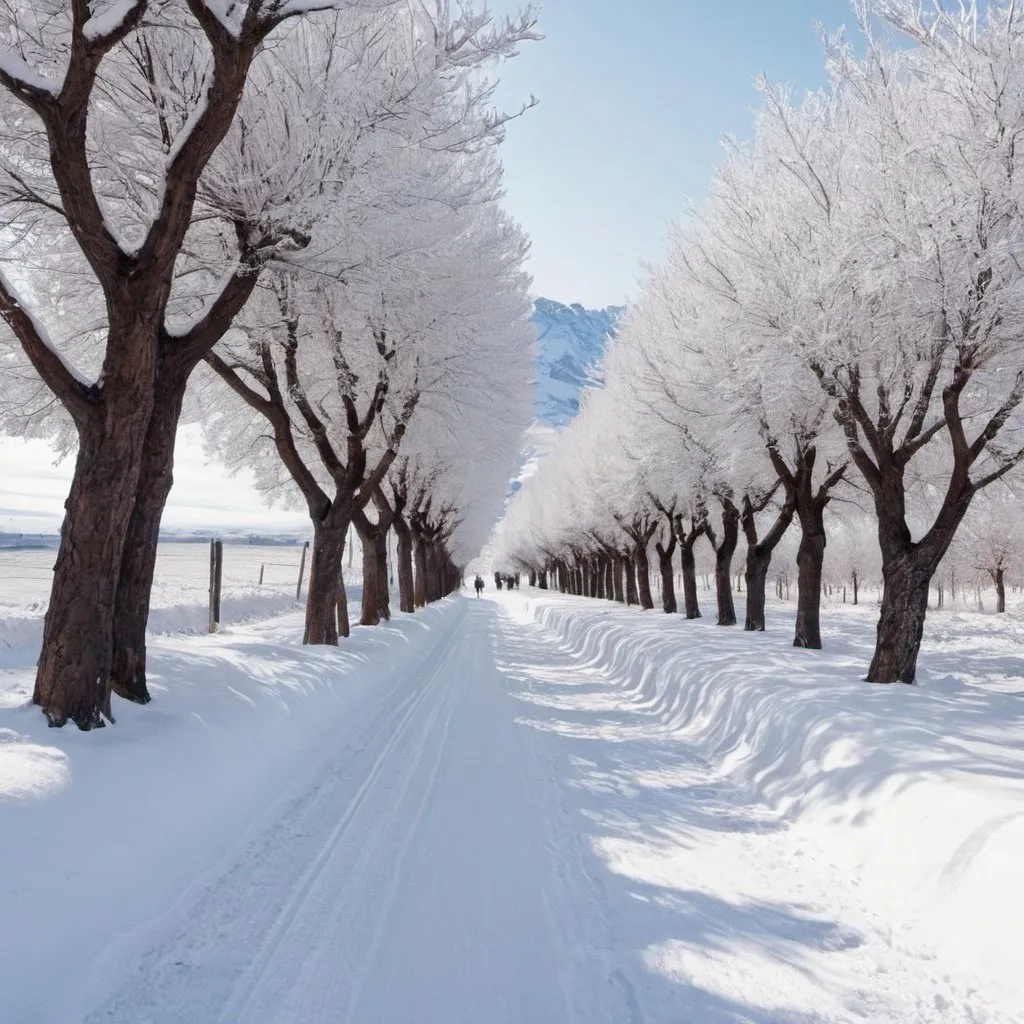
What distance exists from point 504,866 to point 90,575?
3590 mm

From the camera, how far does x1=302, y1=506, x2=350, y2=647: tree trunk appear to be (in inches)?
514

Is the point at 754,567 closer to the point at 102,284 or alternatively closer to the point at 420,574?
the point at 102,284

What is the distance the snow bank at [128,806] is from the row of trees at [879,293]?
25.3 feet

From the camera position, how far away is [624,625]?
66.2 feet

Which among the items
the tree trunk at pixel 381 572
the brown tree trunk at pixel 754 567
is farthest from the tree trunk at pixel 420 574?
the brown tree trunk at pixel 754 567

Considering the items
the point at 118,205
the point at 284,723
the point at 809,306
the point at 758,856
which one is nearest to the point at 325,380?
the point at 118,205

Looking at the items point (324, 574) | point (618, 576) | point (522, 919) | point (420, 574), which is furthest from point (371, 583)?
point (618, 576)

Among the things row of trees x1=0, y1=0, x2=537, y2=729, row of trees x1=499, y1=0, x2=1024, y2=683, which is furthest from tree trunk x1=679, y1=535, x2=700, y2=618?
row of trees x1=0, y1=0, x2=537, y2=729

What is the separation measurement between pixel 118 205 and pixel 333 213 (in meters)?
2.41

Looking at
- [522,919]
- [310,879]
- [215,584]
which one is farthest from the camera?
[215,584]

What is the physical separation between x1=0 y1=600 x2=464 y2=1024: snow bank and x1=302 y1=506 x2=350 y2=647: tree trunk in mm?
4484

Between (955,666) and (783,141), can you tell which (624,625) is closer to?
(955,666)

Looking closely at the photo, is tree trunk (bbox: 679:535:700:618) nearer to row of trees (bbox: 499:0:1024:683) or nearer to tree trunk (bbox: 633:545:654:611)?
tree trunk (bbox: 633:545:654:611)

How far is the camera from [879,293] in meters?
9.07
